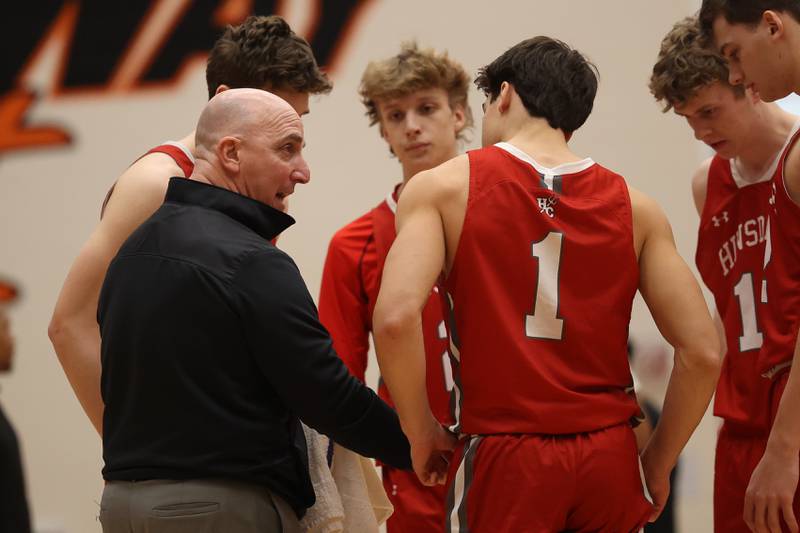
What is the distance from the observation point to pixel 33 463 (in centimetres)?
526

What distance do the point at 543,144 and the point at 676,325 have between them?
53 cm

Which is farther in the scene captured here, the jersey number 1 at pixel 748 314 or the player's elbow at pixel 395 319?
the jersey number 1 at pixel 748 314

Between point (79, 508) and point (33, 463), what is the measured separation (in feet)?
1.13

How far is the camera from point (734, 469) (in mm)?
2982

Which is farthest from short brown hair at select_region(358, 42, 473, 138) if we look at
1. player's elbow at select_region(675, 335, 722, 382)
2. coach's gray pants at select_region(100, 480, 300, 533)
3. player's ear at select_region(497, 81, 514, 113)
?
coach's gray pants at select_region(100, 480, 300, 533)

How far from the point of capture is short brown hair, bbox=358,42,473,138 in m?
3.66

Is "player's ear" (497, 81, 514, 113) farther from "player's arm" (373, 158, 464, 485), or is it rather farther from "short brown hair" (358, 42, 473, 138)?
"short brown hair" (358, 42, 473, 138)

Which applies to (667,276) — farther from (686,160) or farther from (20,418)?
(20,418)

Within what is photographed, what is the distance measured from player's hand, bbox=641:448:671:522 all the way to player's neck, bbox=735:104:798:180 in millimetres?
1027

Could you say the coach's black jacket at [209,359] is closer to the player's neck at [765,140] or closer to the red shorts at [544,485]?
the red shorts at [544,485]

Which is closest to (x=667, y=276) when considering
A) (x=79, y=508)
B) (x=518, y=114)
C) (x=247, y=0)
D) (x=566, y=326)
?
(x=566, y=326)

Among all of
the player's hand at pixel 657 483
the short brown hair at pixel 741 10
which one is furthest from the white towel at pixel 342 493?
the short brown hair at pixel 741 10

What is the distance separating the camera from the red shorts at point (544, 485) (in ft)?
7.18

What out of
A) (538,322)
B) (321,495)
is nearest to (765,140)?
(538,322)
